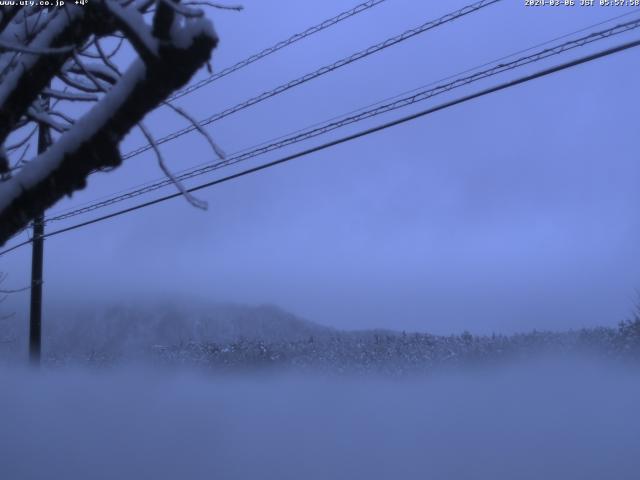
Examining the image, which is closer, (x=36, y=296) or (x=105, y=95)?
(x=105, y=95)

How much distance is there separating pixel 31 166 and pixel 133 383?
563 centimetres

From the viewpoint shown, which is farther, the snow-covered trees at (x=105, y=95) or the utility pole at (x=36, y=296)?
the utility pole at (x=36, y=296)

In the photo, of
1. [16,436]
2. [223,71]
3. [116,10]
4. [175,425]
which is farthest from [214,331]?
[116,10]

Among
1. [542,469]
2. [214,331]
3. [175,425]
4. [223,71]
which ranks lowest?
[542,469]

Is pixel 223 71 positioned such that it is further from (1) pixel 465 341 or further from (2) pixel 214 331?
(1) pixel 465 341

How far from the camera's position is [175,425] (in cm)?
757

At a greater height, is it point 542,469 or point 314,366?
point 314,366

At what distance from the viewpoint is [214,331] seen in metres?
9.25

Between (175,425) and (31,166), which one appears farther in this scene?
(175,425)

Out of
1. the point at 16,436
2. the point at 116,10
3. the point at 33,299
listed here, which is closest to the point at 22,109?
the point at 116,10

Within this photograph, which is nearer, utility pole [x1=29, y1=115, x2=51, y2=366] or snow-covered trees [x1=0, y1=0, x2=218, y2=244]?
snow-covered trees [x1=0, y1=0, x2=218, y2=244]

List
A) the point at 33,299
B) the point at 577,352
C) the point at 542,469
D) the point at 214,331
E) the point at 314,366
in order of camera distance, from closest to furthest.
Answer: the point at 542,469
the point at 577,352
the point at 314,366
the point at 214,331
the point at 33,299

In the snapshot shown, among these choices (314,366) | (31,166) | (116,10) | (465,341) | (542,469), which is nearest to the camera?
(116,10)

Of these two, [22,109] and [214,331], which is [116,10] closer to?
[22,109]
